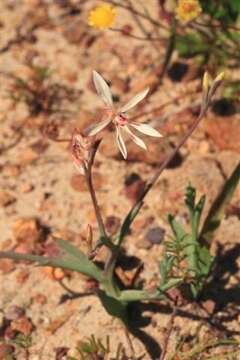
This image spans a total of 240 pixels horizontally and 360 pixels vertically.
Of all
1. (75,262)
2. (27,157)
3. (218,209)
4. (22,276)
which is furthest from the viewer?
(27,157)

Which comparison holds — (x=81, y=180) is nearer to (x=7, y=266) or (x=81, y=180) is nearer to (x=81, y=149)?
(x=7, y=266)

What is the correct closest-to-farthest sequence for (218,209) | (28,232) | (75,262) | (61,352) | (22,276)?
(75,262)
(218,209)
(61,352)
(22,276)
(28,232)

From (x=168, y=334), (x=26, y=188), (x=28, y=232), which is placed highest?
(x=26, y=188)

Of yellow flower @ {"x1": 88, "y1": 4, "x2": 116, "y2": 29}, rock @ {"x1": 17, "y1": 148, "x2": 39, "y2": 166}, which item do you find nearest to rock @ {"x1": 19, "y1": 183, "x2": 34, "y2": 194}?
rock @ {"x1": 17, "y1": 148, "x2": 39, "y2": 166}

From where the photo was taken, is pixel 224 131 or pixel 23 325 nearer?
pixel 23 325

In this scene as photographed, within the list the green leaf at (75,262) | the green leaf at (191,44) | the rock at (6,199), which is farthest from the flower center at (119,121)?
the green leaf at (191,44)

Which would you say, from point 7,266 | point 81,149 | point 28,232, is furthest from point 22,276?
Answer: point 81,149

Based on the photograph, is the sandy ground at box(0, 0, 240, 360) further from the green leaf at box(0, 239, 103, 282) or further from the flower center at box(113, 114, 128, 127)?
the flower center at box(113, 114, 128, 127)

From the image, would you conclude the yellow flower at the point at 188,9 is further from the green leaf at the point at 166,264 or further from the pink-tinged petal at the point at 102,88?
the green leaf at the point at 166,264
